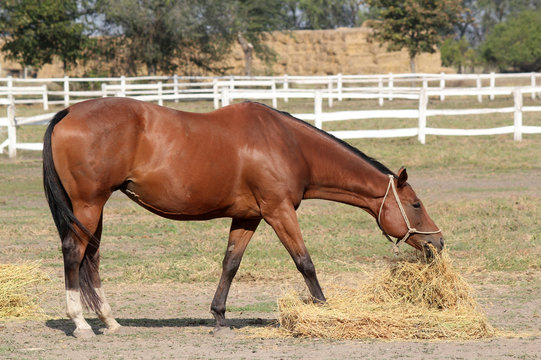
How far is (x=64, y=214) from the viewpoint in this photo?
6.66 m

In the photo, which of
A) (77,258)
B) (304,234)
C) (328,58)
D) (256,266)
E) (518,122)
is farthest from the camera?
(328,58)

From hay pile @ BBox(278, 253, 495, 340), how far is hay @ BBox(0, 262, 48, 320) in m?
2.47

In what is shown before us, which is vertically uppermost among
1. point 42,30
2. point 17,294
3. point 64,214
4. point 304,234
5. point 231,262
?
point 42,30

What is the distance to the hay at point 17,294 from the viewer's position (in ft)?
24.7

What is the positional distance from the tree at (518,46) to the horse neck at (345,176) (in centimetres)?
5529

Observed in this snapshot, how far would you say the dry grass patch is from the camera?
6.56 meters

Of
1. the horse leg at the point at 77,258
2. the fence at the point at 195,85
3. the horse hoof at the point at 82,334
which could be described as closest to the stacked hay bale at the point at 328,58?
the fence at the point at 195,85

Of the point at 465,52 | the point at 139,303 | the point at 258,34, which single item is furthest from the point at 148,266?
the point at 465,52

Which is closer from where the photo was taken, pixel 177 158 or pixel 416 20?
pixel 177 158

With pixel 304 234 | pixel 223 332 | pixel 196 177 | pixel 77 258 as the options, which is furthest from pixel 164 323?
pixel 304 234

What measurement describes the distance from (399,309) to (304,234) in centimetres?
486

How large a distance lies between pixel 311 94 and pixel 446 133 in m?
5.77

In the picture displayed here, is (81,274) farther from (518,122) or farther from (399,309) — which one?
(518,122)

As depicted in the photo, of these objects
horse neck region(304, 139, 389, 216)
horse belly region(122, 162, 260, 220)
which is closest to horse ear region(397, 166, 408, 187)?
horse neck region(304, 139, 389, 216)
